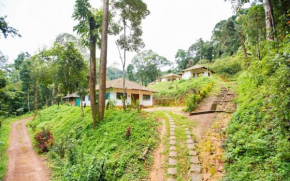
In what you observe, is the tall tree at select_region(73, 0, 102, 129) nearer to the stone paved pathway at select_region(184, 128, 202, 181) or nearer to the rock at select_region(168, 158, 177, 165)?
the rock at select_region(168, 158, 177, 165)

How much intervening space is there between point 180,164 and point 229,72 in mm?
27152

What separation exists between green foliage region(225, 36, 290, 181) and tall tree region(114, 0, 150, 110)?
282 inches

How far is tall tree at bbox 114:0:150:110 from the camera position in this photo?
30.7 feet

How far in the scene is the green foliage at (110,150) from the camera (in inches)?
171

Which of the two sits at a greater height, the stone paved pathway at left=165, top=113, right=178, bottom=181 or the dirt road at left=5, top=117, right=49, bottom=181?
the stone paved pathway at left=165, top=113, right=178, bottom=181

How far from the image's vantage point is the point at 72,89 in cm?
1373

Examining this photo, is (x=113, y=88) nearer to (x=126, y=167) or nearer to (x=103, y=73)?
(x=103, y=73)

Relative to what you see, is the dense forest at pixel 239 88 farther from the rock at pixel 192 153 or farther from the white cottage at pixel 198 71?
the white cottage at pixel 198 71

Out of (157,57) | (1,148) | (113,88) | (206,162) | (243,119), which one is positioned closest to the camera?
(206,162)

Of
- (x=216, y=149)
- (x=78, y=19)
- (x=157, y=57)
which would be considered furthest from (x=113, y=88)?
(x=157, y=57)

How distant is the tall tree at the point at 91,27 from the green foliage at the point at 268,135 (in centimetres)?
746

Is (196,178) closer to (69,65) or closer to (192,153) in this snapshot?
(192,153)

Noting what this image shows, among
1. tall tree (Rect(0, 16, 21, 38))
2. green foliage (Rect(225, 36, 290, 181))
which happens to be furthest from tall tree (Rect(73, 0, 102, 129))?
green foliage (Rect(225, 36, 290, 181))

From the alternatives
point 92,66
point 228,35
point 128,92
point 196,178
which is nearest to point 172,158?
point 196,178
